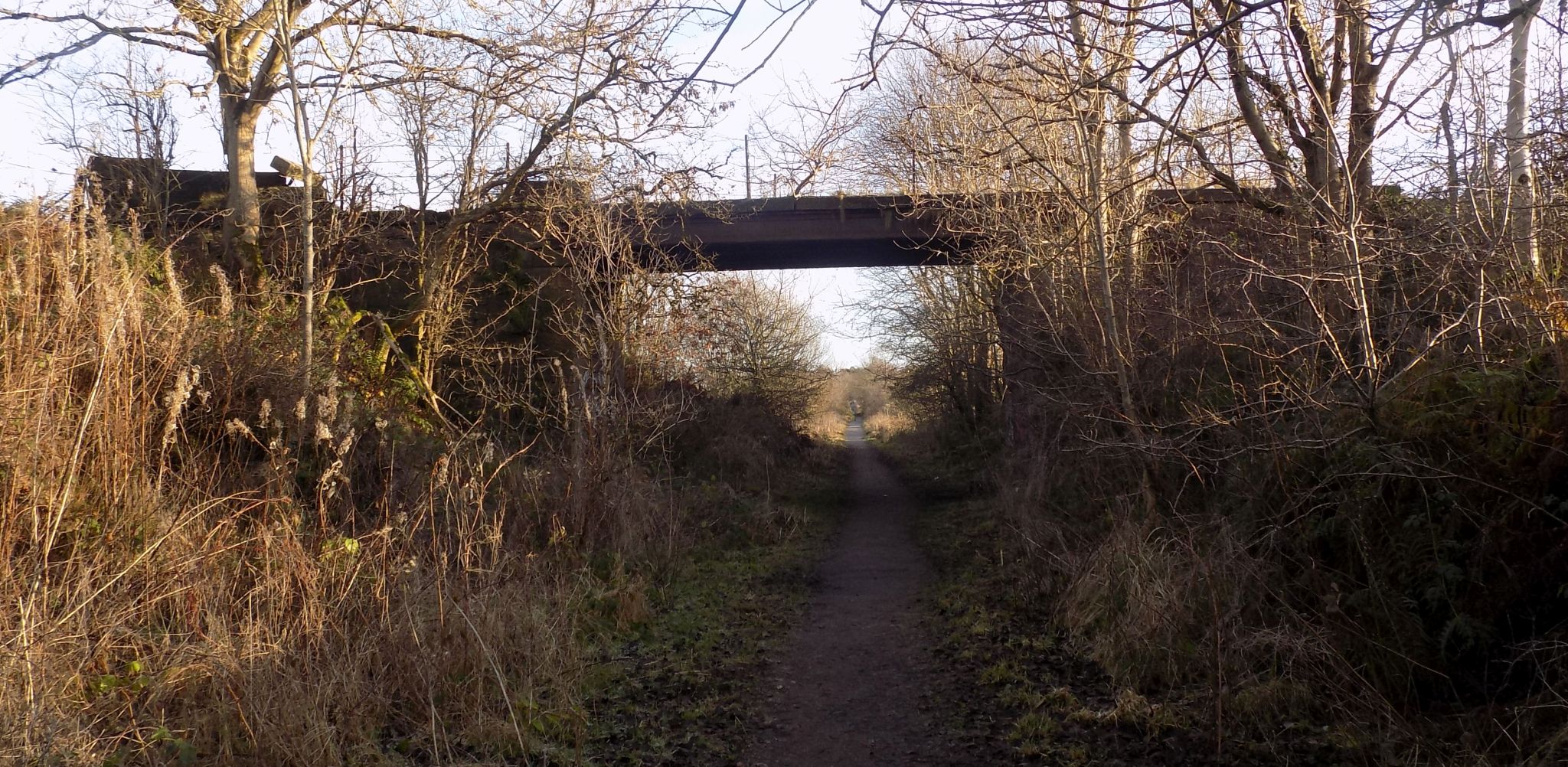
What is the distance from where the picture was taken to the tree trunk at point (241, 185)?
1316 cm

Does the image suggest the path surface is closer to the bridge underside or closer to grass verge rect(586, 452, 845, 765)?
grass verge rect(586, 452, 845, 765)

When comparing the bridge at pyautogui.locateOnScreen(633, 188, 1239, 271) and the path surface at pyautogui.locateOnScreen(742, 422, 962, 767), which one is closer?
the path surface at pyautogui.locateOnScreen(742, 422, 962, 767)

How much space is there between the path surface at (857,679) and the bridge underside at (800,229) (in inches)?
259

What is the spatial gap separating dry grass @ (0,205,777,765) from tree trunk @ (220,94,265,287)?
578 cm

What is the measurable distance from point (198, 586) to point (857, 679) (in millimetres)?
4341

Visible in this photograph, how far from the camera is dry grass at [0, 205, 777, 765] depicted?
184 inches

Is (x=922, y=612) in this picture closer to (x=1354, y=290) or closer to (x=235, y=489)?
(x=1354, y=290)

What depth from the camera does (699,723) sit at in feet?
20.4

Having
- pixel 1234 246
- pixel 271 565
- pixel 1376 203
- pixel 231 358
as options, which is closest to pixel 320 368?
pixel 231 358

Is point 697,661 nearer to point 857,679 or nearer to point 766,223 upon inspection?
point 857,679

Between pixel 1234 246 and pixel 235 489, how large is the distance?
8.37m

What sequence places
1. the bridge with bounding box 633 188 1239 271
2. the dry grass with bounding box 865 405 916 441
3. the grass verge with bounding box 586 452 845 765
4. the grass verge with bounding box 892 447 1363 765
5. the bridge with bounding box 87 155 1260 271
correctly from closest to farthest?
1. the grass verge with bounding box 892 447 1363 765
2. the grass verge with bounding box 586 452 845 765
3. the bridge with bounding box 87 155 1260 271
4. the bridge with bounding box 633 188 1239 271
5. the dry grass with bounding box 865 405 916 441

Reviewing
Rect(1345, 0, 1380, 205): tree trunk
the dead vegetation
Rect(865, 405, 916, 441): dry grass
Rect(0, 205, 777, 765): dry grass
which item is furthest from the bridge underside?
Rect(865, 405, 916, 441): dry grass

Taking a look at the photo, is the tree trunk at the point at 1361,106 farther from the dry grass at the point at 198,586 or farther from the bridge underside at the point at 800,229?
the bridge underside at the point at 800,229
